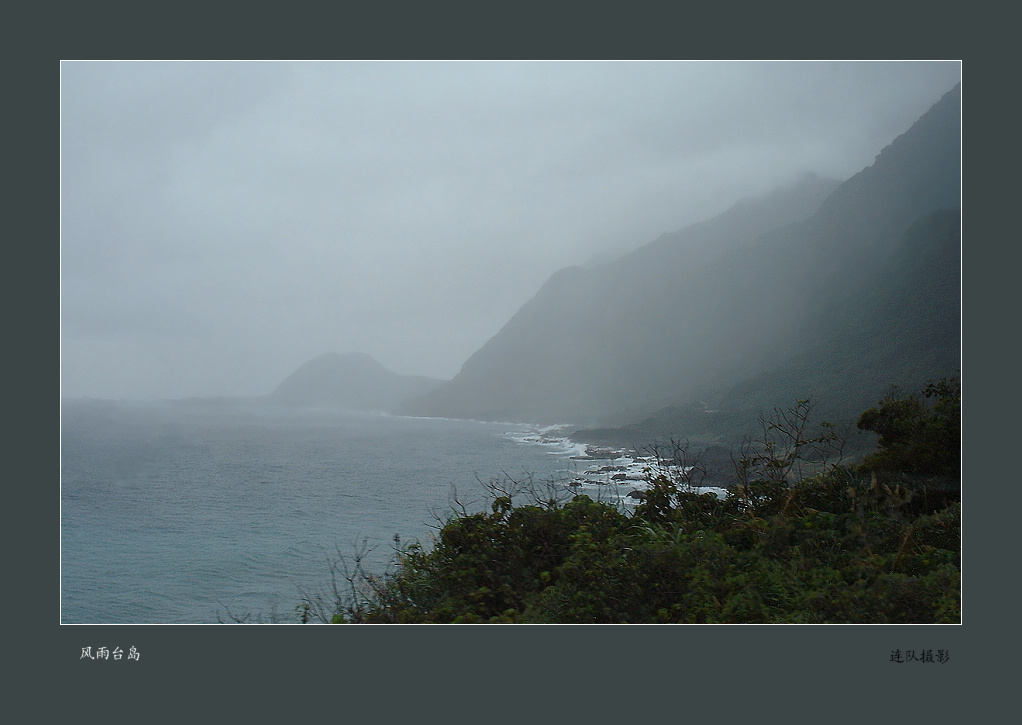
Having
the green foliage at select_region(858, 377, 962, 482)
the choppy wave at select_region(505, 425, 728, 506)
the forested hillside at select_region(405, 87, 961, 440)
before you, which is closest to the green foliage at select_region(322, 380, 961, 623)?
the green foliage at select_region(858, 377, 962, 482)

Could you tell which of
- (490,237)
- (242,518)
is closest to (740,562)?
(490,237)

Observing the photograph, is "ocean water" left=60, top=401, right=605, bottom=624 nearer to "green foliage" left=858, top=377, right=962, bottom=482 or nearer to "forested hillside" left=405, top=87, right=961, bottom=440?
"forested hillside" left=405, top=87, right=961, bottom=440

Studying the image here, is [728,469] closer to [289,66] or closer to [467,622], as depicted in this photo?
[467,622]

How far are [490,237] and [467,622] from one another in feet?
9.08

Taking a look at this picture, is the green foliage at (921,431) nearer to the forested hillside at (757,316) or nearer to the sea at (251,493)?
the forested hillside at (757,316)

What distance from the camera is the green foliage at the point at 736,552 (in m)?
3.53

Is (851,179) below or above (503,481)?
above

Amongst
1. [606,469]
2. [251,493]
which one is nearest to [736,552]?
[606,469]

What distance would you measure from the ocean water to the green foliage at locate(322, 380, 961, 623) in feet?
1.34

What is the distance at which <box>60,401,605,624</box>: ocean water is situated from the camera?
4.36 meters

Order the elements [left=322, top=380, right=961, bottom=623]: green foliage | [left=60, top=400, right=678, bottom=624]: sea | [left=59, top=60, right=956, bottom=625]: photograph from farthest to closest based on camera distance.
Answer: [left=59, top=60, right=956, bottom=625]: photograph < [left=60, top=400, right=678, bottom=624]: sea < [left=322, top=380, right=961, bottom=623]: green foliage

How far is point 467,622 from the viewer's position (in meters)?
3.61

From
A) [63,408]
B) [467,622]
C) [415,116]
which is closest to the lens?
[467,622]

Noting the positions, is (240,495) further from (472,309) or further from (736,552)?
(736,552)
